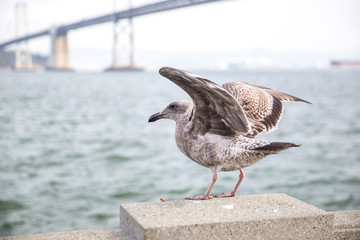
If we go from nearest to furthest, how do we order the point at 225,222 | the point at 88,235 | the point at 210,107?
the point at 225,222 < the point at 210,107 < the point at 88,235

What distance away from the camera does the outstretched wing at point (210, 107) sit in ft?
8.39

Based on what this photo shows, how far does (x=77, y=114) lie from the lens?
91.6 feet

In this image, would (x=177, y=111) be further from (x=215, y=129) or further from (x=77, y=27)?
(x=77, y=27)

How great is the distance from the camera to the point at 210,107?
2.76m

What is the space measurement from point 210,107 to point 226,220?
637mm

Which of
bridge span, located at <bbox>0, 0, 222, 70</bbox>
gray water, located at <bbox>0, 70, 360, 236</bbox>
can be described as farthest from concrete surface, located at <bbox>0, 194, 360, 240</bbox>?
bridge span, located at <bbox>0, 0, 222, 70</bbox>

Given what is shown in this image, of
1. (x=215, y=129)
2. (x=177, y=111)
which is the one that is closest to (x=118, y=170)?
(x=177, y=111)

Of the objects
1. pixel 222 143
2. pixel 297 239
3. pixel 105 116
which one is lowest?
pixel 105 116

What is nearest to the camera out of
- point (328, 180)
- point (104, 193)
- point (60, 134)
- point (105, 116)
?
point (104, 193)

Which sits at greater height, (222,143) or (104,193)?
(222,143)

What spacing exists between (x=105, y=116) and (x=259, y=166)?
1427 centimetres

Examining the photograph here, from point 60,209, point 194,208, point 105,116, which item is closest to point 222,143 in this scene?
point 194,208

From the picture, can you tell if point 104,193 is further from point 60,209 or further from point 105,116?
point 105,116

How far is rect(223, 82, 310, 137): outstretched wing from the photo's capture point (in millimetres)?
3107
